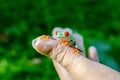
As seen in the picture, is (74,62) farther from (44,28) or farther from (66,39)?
(44,28)

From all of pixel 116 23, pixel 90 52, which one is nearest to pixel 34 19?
pixel 116 23

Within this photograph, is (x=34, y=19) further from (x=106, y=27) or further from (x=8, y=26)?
(x=106, y=27)

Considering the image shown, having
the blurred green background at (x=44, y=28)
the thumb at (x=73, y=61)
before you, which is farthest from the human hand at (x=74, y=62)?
the blurred green background at (x=44, y=28)

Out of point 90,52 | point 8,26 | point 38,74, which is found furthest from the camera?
point 8,26

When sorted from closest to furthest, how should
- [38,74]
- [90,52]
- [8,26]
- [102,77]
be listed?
1. [102,77]
2. [90,52]
3. [38,74]
4. [8,26]

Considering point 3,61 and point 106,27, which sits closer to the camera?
point 3,61

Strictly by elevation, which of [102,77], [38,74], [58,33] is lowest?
[38,74]

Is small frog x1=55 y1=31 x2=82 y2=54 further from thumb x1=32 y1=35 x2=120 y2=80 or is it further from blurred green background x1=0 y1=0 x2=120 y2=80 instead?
blurred green background x1=0 y1=0 x2=120 y2=80

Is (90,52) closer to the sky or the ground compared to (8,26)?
closer to the sky

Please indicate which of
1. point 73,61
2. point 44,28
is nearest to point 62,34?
point 73,61
